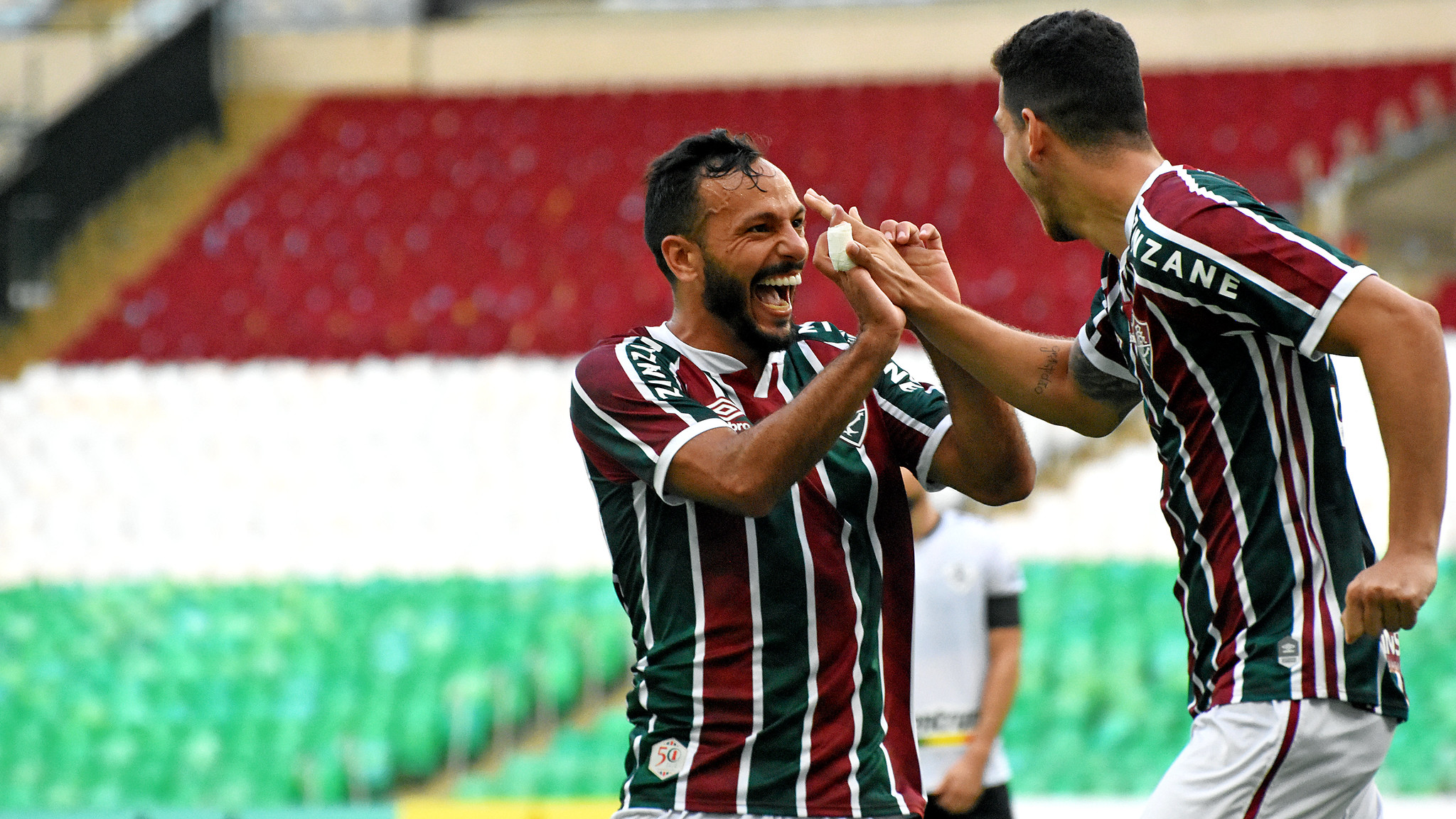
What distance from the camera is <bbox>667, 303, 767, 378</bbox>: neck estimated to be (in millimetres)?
2850

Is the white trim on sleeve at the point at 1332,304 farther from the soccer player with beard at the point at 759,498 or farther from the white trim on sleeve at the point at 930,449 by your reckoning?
the white trim on sleeve at the point at 930,449

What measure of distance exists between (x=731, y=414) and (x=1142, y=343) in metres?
0.71

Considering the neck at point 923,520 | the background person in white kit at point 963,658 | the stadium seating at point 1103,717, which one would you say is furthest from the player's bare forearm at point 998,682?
the stadium seating at point 1103,717

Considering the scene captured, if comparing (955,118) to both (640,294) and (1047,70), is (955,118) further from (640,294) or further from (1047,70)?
(1047,70)

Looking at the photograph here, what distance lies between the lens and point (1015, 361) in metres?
2.81

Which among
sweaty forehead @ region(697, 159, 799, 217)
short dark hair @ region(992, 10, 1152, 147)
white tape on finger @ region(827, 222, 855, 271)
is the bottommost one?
white tape on finger @ region(827, 222, 855, 271)

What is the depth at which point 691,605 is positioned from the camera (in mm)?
2656

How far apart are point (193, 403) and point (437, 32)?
889cm

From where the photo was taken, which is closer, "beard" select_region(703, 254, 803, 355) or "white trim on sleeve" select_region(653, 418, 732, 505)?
"white trim on sleeve" select_region(653, 418, 732, 505)

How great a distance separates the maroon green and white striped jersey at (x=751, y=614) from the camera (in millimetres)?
2598

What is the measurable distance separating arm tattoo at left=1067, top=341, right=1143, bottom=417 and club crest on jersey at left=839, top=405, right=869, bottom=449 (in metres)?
0.40

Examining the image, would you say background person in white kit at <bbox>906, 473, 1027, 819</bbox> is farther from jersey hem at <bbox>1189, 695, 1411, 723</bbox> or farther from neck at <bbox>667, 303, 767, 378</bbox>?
jersey hem at <bbox>1189, 695, 1411, 723</bbox>

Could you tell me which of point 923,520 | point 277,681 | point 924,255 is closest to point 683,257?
point 924,255

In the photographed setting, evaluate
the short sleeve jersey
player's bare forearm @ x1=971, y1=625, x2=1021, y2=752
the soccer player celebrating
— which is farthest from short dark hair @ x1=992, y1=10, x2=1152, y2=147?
player's bare forearm @ x1=971, y1=625, x2=1021, y2=752
